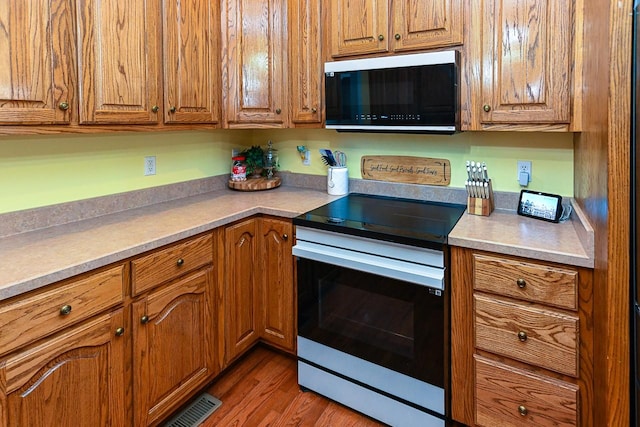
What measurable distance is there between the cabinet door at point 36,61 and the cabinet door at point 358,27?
46.6 inches

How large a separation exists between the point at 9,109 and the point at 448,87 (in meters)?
1.67

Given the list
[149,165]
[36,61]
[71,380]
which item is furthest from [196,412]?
[36,61]

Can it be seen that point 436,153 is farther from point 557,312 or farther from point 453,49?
point 557,312

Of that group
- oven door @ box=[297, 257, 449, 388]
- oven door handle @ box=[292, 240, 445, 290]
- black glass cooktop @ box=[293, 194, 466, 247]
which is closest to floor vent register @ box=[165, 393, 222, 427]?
oven door @ box=[297, 257, 449, 388]

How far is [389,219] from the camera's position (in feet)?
6.15

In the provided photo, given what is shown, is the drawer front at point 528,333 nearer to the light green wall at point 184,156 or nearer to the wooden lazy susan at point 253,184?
the light green wall at point 184,156

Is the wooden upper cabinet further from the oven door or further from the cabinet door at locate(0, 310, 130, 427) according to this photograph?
the cabinet door at locate(0, 310, 130, 427)

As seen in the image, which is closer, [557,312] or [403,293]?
[557,312]

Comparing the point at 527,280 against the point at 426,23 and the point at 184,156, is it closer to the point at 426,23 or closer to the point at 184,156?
the point at 426,23

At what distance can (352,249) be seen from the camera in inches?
70.1

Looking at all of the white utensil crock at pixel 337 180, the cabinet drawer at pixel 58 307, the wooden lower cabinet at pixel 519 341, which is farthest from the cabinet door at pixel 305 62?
the cabinet drawer at pixel 58 307

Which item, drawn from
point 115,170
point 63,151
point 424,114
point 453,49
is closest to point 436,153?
point 424,114

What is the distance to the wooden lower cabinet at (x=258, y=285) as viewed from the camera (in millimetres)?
2047

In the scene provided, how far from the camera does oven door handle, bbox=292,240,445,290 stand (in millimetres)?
1586
